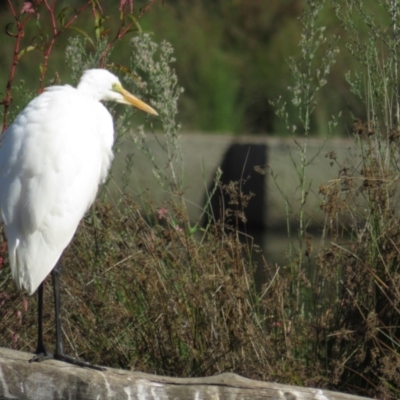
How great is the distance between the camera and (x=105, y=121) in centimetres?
312

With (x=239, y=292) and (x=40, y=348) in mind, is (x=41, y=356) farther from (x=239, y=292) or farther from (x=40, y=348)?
(x=239, y=292)

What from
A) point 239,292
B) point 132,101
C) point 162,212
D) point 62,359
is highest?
point 132,101

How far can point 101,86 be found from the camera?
322 cm

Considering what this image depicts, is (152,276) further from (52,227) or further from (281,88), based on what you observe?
(281,88)

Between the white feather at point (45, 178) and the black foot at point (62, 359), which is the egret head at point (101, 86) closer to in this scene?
the white feather at point (45, 178)

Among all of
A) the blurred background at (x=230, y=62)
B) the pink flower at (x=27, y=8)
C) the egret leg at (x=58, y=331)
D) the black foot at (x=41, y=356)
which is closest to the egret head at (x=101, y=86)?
the pink flower at (x=27, y=8)

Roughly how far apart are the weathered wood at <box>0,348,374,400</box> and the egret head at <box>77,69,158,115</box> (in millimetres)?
958

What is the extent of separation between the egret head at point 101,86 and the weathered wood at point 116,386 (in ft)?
3.14

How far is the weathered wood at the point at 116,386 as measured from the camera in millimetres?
2410

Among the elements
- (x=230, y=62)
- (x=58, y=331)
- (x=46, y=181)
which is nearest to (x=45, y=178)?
(x=46, y=181)

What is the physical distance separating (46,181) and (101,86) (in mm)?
529

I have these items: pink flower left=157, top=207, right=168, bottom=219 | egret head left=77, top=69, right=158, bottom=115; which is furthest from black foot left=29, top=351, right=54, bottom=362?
egret head left=77, top=69, right=158, bottom=115

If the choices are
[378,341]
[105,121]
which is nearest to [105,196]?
[105,121]

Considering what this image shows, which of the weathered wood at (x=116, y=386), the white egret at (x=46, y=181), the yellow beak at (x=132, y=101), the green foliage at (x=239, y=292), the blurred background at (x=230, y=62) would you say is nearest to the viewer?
the weathered wood at (x=116, y=386)
